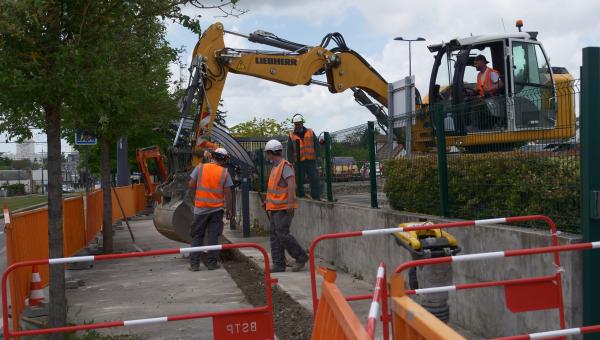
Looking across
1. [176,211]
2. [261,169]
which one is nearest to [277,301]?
[176,211]

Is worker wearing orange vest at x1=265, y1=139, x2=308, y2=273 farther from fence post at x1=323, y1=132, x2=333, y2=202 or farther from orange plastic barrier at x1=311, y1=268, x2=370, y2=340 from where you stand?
orange plastic barrier at x1=311, y1=268, x2=370, y2=340

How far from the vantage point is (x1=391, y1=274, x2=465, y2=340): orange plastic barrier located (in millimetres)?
2330

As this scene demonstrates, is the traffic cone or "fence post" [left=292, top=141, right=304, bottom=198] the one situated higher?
"fence post" [left=292, top=141, right=304, bottom=198]

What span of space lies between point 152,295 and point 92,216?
635 cm

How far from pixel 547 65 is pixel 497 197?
227 inches

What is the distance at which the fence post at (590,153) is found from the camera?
18.7ft

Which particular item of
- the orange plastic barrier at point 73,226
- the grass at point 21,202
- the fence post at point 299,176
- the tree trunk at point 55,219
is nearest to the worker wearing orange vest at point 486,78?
the fence post at point 299,176

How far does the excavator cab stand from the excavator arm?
3.06 metres

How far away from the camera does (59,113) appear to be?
7.22 metres

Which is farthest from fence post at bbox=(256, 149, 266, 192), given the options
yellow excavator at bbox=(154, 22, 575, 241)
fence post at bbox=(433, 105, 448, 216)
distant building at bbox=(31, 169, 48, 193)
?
distant building at bbox=(31, 169, 48, 193)

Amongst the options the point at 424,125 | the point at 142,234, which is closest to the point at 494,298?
the point at 424,125

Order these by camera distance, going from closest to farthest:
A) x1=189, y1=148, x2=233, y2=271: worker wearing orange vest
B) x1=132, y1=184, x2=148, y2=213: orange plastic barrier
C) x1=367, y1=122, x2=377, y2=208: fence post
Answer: x1=367, y1=122, x2=377, y2=208: fence post → x1=189, y1=148, x2=233, y2=271: worker wearing orange vest → x1=132, y1=184, x2=148, y2=213: orange plastic barrier

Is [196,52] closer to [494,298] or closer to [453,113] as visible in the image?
[453,113]

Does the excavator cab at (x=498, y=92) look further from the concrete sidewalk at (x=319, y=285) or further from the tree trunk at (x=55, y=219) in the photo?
the tree trunk at (x=55, y=219)
